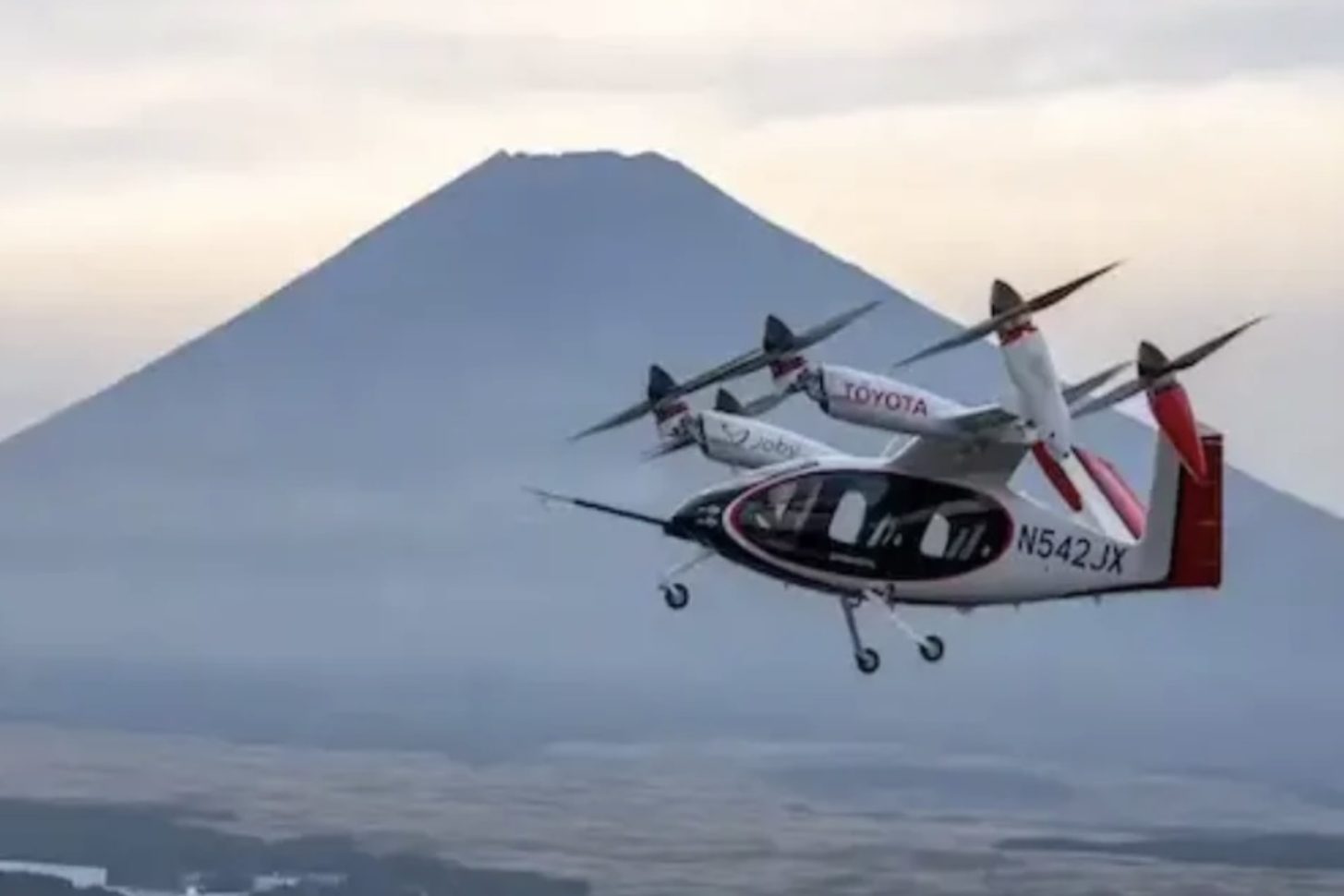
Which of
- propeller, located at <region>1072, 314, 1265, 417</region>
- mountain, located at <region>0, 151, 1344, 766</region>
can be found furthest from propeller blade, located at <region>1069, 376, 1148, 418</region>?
mountain, located at <region>0, 151, 1344, 766</region>

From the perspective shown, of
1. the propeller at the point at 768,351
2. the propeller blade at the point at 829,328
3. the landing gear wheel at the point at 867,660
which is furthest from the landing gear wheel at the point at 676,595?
the propeller blade at the point at 829,328

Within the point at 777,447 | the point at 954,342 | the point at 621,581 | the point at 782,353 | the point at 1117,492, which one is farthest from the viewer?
the point at 621,581

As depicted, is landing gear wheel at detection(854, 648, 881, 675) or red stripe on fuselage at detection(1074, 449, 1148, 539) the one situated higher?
red stripe on fuselage at detection(1074, 449, 1148, 539)

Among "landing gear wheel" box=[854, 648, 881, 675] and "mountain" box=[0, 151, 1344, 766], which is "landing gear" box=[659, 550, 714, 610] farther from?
"mountain" box=[0, 151, 1344, 766]

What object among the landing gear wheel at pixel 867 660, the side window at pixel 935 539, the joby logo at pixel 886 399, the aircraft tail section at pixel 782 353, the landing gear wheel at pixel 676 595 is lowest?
the landing gear wheel at pixel 867 660

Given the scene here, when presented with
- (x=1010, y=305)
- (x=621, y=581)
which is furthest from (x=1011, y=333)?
(x=621, y=581)

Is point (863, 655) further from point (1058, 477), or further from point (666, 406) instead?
point (666, 406)

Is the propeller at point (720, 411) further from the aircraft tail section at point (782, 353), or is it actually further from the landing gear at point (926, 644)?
the landing gear at point (926, 644)
